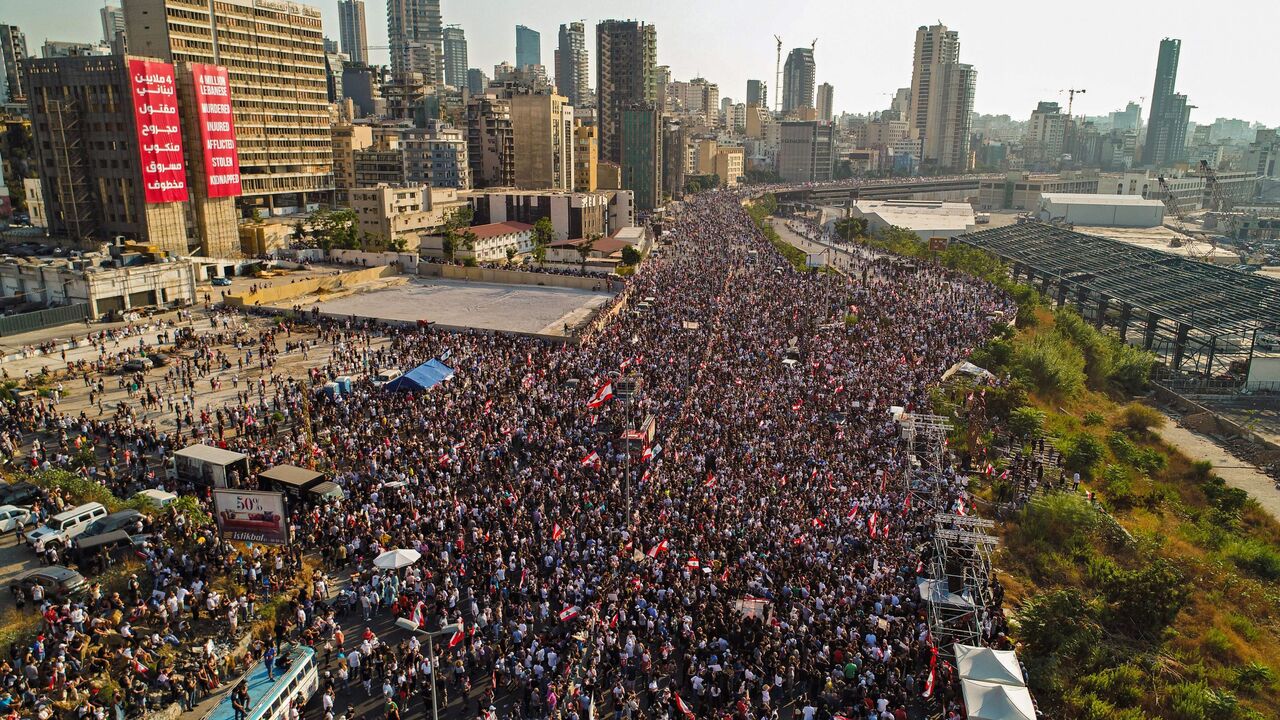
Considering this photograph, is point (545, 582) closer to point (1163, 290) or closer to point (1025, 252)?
point (1163, 290)

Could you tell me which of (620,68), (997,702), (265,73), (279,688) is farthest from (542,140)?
(997,702)

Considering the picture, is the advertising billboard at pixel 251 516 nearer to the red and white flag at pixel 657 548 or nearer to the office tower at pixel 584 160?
the red and white flag at pixel 657 548

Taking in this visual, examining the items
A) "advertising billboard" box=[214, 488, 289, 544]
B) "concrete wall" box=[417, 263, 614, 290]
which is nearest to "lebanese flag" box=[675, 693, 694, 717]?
"advertising billboard" box=[214, 488, 289, 544]

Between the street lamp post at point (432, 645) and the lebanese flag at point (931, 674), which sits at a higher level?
the street lamp post at point (432, 645)

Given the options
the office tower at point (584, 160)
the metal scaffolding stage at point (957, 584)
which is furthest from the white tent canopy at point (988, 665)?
the office tower at point (584, 160)

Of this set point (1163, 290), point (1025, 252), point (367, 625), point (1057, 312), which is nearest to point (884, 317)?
point (1057, 312)
